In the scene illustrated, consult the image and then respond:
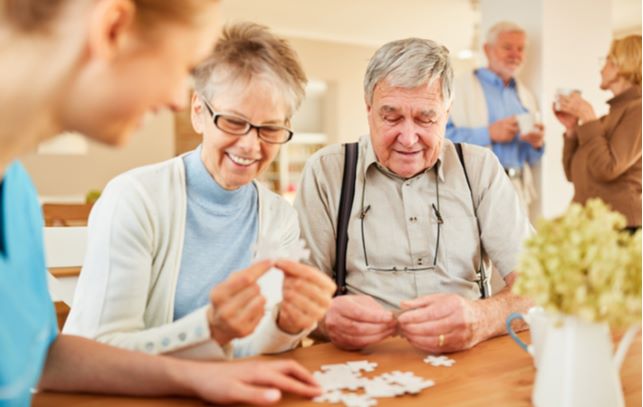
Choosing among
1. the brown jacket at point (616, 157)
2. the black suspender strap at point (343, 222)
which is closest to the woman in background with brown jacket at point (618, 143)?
the brown jacket at point (616, 157)

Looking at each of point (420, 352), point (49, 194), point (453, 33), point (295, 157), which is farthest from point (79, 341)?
point (295, 157)

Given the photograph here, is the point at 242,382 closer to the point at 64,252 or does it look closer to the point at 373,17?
the point at 64,252

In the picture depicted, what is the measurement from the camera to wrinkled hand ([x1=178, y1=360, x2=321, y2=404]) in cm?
94

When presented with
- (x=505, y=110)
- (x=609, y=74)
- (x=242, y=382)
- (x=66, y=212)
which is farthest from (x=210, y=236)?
(x=505, y=110)

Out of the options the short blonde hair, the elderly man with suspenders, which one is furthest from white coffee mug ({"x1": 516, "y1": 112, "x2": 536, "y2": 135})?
the elderly man with suspenders

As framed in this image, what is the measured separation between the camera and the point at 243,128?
126 centimetres

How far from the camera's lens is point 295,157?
9758 mm

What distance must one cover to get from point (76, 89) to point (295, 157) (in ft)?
29.9

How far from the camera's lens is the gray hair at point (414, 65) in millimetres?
1629

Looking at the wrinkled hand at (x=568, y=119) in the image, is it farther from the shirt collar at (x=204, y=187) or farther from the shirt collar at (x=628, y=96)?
Result: the shirt collar at (x=204, y=187)

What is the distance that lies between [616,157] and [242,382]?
263 cm

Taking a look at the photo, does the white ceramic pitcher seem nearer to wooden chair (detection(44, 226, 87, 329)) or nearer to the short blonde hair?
wooden chair (detection(44, 226, 87, 329))

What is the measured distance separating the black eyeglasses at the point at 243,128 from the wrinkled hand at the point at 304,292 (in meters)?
0.32

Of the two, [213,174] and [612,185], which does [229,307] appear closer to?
[213,174]
